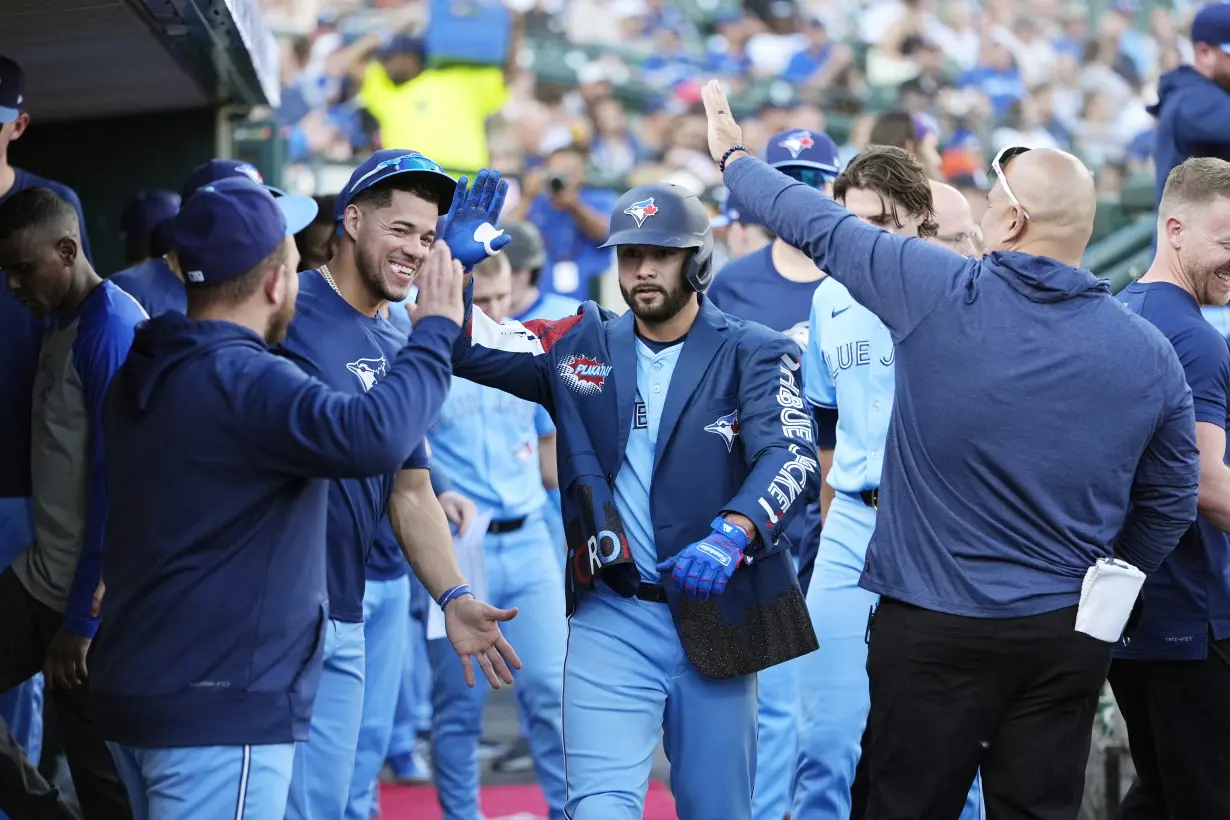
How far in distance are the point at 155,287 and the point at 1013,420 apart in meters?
3.46

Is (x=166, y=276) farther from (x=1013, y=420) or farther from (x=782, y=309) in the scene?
(x=1013, y=420)

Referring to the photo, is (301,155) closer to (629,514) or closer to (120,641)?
(629,514)

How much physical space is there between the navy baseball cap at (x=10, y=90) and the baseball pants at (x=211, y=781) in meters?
2.66

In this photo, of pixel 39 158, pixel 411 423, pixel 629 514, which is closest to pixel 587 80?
pixel 39 158

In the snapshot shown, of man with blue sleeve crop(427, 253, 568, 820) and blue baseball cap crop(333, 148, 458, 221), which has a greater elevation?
blue baseball cap crop(333, 148, 458, 221)

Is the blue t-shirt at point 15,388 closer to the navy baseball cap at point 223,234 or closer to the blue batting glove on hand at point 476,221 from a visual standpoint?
the blue batting glove on hand at point 476,221

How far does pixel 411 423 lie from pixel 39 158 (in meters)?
4.62

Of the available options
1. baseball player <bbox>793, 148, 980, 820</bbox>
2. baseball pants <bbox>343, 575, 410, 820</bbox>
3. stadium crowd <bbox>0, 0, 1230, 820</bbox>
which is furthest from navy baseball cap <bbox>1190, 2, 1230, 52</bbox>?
baseball pants <bbox>343, 575, 410, 820</bbox>

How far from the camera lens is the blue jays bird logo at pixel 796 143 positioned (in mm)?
6450

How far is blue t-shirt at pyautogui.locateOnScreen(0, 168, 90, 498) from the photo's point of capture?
505 centimetres

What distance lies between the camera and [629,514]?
4445mm

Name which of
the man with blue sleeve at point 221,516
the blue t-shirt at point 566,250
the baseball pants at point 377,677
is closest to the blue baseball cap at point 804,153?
the baseball pants at point 377,677

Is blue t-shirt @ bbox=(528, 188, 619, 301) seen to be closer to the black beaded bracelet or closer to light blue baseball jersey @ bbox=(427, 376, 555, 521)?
light blue baseball jersey @ bbox=(427, 376, 555, 521)

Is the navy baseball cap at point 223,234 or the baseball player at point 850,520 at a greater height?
the navy baseball cap at point 223,234
